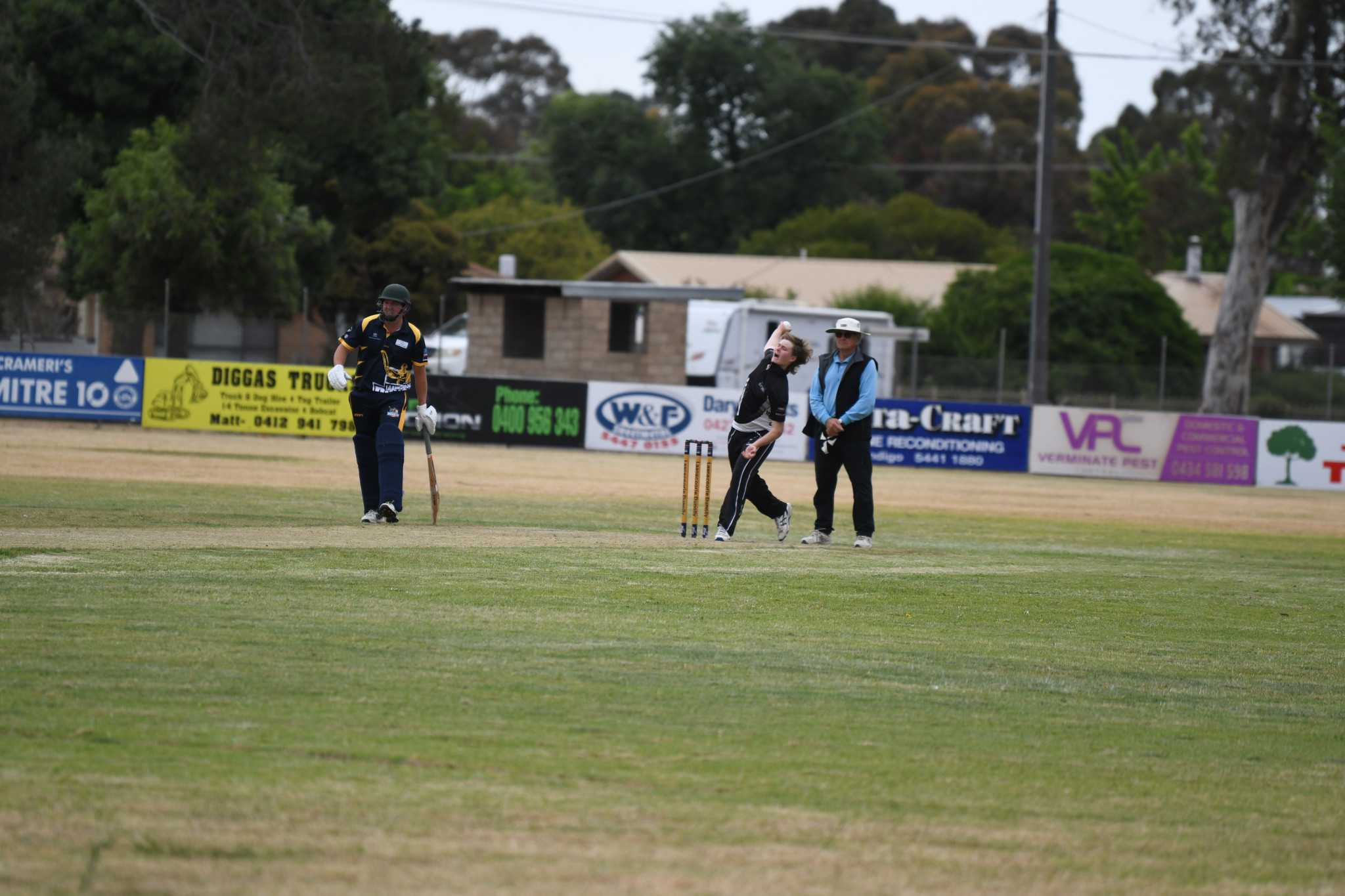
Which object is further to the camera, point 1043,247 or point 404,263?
point 404,263

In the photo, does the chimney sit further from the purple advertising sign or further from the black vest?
the black vest

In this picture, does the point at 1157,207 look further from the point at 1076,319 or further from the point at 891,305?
the point at 1076,319

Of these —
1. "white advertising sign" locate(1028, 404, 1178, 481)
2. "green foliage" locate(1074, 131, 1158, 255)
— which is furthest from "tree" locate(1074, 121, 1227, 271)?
"white advertising sign" locate(1028, 404, 1178, 481)

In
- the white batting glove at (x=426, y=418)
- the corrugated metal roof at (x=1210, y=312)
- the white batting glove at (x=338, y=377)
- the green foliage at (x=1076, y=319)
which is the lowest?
the white batting glove at (x=426, y=418)

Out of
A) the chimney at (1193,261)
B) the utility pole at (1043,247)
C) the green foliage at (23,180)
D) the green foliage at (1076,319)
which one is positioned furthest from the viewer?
the chimney at (1193,261)

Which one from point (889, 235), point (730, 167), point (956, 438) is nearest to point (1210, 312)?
point (889, 235)

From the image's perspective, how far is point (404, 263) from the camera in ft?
178

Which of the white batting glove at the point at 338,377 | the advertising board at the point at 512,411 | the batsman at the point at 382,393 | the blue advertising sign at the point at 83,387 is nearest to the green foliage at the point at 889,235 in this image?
the advertising board at the point at 512,411

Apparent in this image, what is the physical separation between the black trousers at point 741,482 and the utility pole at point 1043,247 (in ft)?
65.0

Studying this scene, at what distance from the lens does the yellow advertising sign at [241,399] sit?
91.9ft

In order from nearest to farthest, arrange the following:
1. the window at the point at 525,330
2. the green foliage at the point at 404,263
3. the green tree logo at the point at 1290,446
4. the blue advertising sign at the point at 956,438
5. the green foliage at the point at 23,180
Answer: the green tree logo at the point at 1290,446 < the green foliage at the point at 23,180 < the blue advertising sign at the point at 956,438 < the window at the point at 525,330 < the green foliage at the point at 404,263

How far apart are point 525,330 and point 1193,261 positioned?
41514 millimetres

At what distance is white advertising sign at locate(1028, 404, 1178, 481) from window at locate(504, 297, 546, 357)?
497 inches

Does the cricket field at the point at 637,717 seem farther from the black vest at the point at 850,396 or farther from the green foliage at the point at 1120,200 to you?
the green foliage at the point at 1120,200
